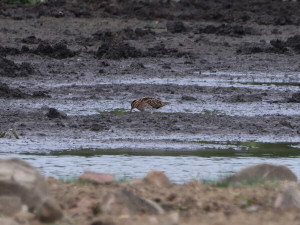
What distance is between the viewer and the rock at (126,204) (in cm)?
673

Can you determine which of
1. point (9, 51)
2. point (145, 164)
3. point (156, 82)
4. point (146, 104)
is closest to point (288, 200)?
point (145, 164)

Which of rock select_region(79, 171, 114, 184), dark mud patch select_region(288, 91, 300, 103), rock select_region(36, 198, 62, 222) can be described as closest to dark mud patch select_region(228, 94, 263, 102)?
dark mud patch select_region(288, 91, 300, 103)

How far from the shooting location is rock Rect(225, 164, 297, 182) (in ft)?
28.5

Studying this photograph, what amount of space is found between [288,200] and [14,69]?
12640 mm

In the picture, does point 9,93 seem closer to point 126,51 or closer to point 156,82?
point 156,82

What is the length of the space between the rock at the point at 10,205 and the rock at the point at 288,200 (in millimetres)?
1939

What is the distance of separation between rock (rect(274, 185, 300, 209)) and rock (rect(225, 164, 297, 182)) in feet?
4.86

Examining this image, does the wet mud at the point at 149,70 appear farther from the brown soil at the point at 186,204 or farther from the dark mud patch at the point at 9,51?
the brown soil at the point at 186,204

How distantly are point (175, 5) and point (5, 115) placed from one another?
18372mm

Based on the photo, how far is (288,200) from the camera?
7.04 meters

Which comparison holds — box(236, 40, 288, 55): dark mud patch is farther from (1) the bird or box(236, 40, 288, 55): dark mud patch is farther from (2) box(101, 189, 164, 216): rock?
(2) box(101, 189, 164, 216): rock

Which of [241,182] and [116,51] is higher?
[116,51]

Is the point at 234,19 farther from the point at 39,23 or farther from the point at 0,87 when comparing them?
the point at 0,87

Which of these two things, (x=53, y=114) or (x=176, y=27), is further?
(x=176, y=27)
